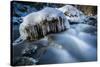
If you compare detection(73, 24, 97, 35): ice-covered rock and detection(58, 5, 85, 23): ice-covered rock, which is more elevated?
detection(58, 5, 85, 23): ice-covered rock

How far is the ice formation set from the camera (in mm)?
2088

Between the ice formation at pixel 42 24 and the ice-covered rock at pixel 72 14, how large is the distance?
5 cm

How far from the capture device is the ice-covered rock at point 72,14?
7.37ft

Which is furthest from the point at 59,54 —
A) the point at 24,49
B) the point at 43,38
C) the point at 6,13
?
the point at 6,13

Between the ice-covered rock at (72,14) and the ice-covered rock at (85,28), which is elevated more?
the ice-covered rock at (72,14)

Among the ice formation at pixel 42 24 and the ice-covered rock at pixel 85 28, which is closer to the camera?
the ice formation at pixel 42 24

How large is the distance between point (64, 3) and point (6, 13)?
695 millimetres

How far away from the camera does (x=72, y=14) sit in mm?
2277

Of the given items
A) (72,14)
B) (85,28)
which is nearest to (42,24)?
(72,14)

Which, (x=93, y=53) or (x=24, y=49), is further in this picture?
(x=93, y=53)

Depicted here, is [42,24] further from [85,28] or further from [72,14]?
[85,28]

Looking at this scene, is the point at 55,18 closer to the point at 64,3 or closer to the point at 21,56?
the point at 64,3

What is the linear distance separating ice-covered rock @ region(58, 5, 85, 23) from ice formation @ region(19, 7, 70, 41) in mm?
55

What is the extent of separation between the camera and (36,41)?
2123mm
